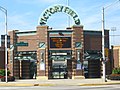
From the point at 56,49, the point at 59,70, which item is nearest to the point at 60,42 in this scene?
the point at 56,49

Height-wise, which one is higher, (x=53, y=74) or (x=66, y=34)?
(x=66, y=34)

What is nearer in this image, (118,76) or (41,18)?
(118,76)

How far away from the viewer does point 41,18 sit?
194ft

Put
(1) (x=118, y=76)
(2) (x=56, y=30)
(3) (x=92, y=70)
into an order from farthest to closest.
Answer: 1. (3) (x=92, y=70)
2. (2) (x=56, y=30)
3. (1) (x=118, y=76)

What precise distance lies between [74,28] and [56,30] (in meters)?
3.17

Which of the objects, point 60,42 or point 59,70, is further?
point 59,70

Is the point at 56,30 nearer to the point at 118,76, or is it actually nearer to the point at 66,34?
the point at 66,34

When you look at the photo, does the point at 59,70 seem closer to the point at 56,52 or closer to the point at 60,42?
the point at 56,52

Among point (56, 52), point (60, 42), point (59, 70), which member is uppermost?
point (60, 42)

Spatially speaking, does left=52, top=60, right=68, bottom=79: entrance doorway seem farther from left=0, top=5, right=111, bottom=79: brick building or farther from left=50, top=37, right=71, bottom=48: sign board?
left=50, top=37, right=71, bottom=48: sign board

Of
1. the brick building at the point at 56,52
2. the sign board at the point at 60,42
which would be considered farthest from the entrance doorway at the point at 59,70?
the sign board at the point at 60,42

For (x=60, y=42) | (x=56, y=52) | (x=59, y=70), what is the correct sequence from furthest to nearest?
(x=59, y=70), (x=56, y=52), (x=60, y=42)

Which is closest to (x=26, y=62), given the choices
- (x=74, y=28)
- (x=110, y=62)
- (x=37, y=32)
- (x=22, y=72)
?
(x=22, y=72)

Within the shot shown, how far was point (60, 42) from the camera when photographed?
2281 inches
